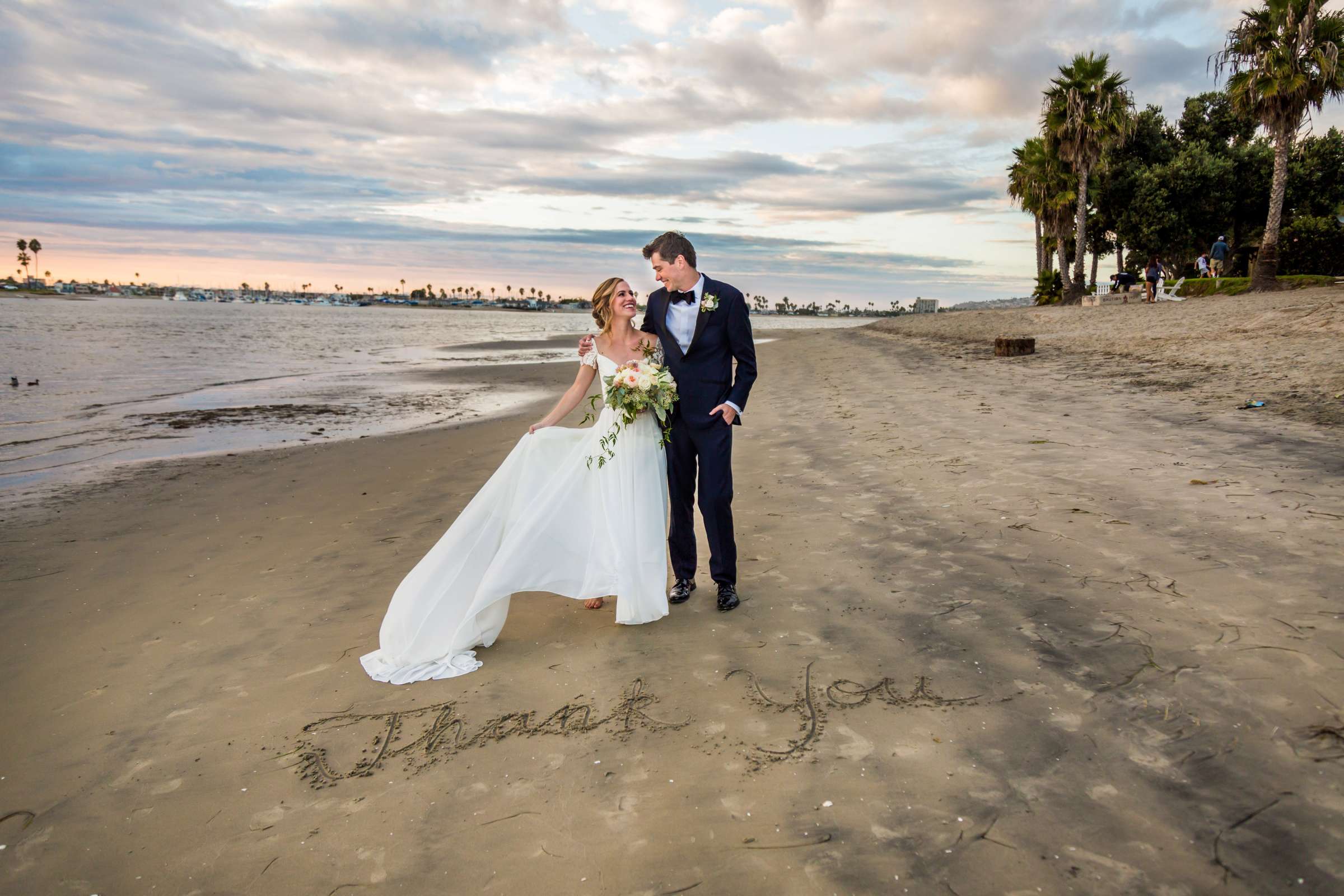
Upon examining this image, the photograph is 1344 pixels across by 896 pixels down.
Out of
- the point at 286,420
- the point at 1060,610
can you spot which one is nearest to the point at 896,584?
the point at 1060,610

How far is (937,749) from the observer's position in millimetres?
3160

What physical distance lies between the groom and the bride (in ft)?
0.75

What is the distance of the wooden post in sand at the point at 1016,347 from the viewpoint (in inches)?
743

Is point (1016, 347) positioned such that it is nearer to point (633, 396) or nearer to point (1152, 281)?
point (1152, 281)

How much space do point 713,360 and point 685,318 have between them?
344 mm

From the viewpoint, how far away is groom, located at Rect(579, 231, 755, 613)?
15.4 feet

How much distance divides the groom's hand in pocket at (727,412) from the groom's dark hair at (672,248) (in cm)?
94

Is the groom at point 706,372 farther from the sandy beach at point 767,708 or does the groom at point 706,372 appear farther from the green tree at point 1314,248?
the green tree at point 1314,248

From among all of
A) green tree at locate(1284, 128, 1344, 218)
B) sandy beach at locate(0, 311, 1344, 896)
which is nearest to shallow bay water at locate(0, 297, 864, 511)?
sandy beach at locate(0, 311, 1344, 896)

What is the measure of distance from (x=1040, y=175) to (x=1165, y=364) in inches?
1290

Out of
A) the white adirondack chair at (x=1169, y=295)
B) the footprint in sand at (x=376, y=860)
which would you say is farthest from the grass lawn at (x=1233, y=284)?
the footprint in sand at (x=376, y=860)

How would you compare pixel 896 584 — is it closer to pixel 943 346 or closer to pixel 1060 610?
pixel 1060 610

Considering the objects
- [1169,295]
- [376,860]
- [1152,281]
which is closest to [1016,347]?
[1152,281]

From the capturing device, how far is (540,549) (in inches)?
174
